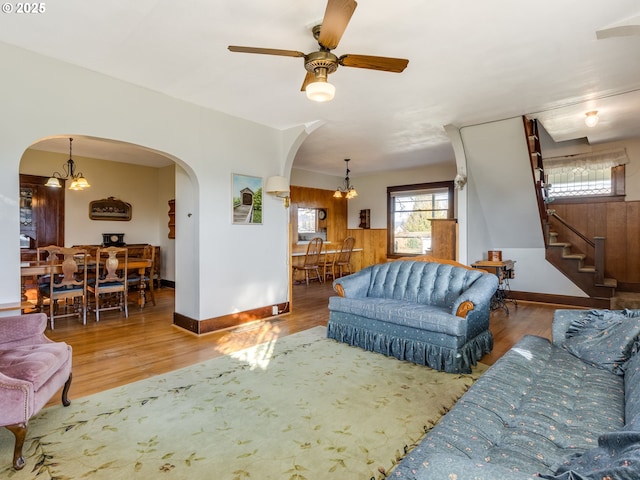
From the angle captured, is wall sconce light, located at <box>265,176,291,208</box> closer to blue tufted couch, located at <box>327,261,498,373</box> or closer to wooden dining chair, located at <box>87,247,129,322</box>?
blue tufted couch, located at <box>327,261,498,373</box>

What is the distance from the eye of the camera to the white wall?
2.82m

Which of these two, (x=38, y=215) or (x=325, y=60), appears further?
(x=38, y=215)

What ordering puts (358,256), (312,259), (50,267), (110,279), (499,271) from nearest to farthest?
(50,267)
(110,279)
(499,271)
(312,259)
(358,256)

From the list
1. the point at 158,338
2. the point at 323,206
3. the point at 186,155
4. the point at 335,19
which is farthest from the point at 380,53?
the point at 323,206

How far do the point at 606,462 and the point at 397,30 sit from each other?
2.67 m

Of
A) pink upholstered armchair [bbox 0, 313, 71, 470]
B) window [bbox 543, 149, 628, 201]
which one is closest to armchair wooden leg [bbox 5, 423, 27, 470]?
pink upholstered armchair [bbox 0, 313, 71, 470]

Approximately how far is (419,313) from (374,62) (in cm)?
214

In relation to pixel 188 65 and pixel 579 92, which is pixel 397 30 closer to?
pixel 188 65

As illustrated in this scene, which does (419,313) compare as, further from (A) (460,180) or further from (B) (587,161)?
(B) (587,161)

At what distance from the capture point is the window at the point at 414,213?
823cm

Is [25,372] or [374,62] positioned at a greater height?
Result: [374,62]

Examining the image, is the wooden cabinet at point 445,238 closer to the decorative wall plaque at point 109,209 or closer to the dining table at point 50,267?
the dining table at point 50,267

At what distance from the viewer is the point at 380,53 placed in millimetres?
2873

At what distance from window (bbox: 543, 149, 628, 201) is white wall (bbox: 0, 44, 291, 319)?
473 centimetres
